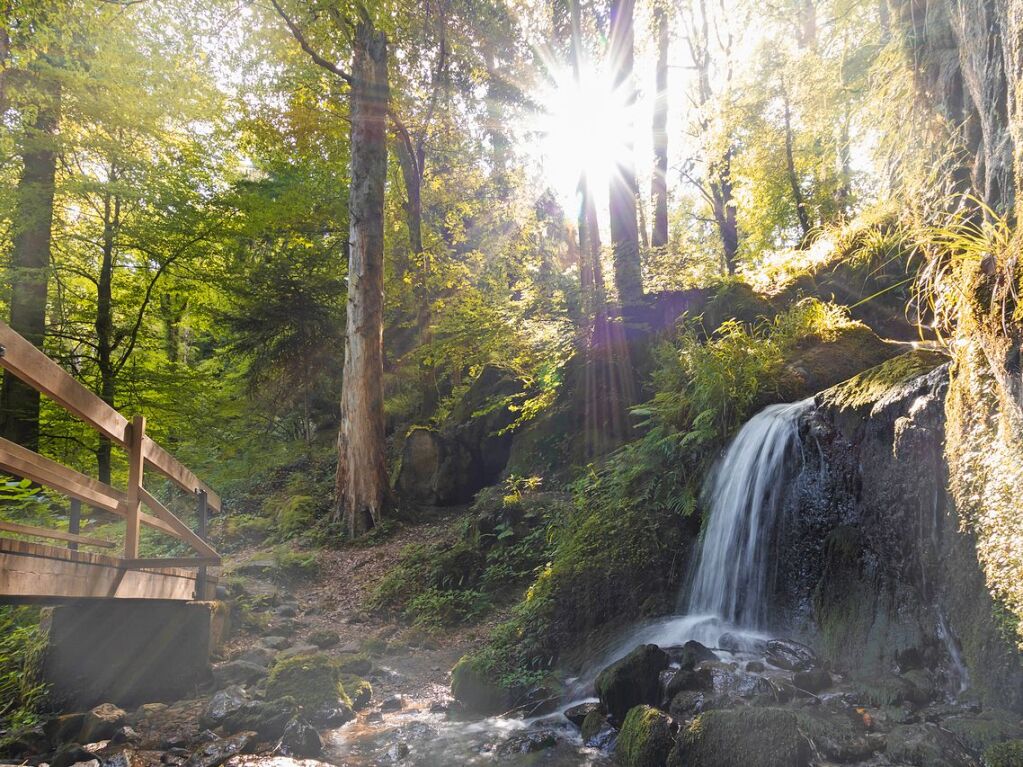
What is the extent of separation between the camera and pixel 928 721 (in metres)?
3.38

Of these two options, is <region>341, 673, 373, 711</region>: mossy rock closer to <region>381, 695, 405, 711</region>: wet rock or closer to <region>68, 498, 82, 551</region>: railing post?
<region>381, 695, 405, 711</region>: wet rock

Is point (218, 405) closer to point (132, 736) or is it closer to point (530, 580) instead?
point (530, 580)

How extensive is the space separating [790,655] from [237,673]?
5.09 m

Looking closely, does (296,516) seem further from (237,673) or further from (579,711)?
(579,711)

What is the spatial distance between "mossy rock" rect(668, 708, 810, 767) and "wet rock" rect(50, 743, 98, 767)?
3.75 meters

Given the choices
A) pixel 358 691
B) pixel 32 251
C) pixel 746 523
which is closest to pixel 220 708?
pixel 358 691

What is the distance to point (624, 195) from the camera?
10.7m

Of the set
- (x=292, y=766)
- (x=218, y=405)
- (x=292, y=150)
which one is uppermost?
(x=292, y=150)

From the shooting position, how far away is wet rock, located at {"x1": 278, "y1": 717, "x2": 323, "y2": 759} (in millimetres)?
4219

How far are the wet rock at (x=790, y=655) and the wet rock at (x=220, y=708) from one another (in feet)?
13.6

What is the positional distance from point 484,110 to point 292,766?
18.1 metres

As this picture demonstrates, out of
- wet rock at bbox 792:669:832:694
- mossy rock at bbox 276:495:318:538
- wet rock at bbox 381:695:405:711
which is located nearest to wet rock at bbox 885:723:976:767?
wet rock at bbox 792:669:832:694

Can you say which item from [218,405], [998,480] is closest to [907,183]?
[998,480]

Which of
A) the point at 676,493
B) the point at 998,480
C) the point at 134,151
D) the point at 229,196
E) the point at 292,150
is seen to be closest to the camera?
the point at 998,480
